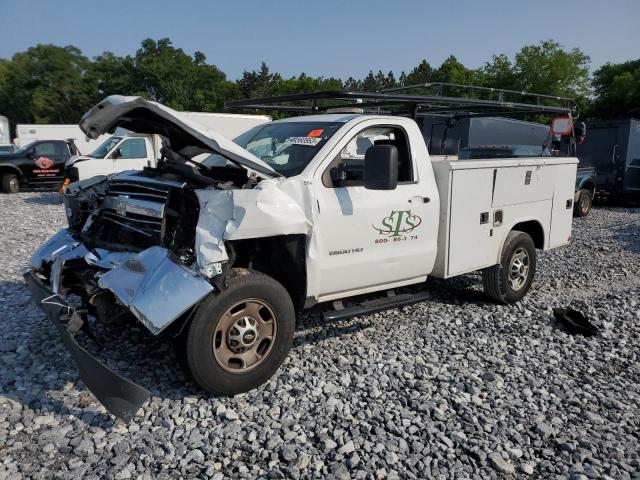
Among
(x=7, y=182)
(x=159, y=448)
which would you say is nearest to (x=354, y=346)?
(x=159, y=448)

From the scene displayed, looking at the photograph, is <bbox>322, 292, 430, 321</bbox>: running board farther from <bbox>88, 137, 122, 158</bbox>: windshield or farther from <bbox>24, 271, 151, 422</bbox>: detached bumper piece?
<bbox>88, 137, 122, 158</bbox>: windshield

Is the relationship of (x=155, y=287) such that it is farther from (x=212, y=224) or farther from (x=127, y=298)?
(x=212, y=224)

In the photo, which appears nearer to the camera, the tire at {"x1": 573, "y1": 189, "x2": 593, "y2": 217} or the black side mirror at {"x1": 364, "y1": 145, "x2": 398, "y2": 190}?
the black side mirror at {"x1": 364, "y1": 145, "x2": 398, "y2": 190}

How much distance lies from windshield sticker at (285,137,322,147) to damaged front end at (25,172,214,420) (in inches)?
47.5

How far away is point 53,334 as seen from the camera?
475cm

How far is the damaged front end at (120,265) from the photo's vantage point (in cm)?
322

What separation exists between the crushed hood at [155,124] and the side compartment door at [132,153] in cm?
1045

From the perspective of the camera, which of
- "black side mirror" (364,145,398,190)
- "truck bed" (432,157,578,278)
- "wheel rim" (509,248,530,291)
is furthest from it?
"wheel rim" (509,248,530,291)

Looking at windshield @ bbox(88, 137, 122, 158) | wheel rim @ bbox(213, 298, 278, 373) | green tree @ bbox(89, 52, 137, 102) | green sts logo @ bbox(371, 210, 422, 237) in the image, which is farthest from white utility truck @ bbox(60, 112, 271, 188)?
green tree @ bbox(89, 52, 137, 102)

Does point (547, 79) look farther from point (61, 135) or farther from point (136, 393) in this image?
point (136, 393)

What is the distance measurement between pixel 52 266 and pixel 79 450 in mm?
1710

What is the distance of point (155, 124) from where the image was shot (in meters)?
3.86

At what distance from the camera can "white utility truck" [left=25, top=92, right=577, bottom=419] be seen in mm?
3445

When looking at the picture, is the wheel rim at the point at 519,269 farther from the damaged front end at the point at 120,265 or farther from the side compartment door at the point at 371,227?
the damaged front end at the point at 120,265
